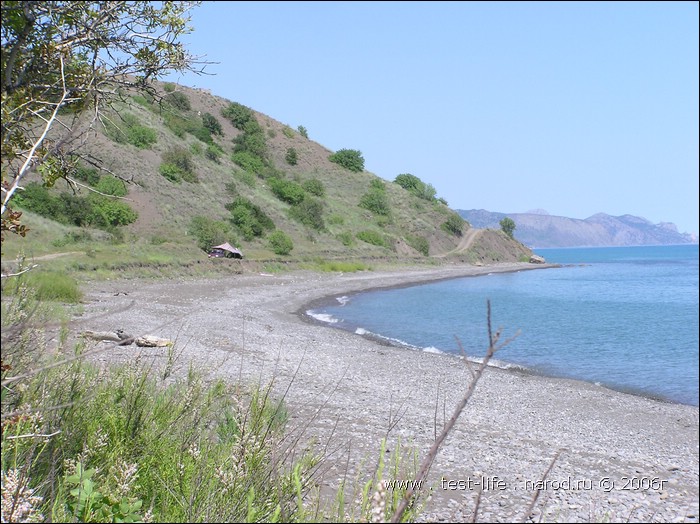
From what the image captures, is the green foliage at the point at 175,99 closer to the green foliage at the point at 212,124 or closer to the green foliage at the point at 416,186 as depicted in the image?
the green foliage at the point at 212,124

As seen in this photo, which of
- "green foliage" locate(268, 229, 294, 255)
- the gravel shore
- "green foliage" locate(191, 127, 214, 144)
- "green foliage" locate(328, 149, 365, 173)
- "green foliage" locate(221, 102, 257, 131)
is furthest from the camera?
"green foliage" locate(328, 149, 365, 173)

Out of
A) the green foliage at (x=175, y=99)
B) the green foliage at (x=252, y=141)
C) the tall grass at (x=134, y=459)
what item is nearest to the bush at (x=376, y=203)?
the green foliage at (x=252, y=141)

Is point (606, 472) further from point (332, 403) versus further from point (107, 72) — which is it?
point (107, 72)

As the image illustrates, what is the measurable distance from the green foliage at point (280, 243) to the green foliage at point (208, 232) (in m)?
3.83

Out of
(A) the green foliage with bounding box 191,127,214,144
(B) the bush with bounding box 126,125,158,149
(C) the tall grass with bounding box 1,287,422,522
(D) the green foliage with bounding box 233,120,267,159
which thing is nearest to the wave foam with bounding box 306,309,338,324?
(C) the tall grass with bounding box 1,287,422,522

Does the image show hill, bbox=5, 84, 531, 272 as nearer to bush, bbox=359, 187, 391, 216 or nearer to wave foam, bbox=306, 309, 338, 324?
bush, bbox=359, 187, 391, 216

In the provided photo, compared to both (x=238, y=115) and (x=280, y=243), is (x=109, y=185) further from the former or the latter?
(x=238, y=115)

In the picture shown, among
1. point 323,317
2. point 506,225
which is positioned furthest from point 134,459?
point 506,225

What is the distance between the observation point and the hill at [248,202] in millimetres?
36688

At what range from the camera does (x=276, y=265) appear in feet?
139

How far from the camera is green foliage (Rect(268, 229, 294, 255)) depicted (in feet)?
150

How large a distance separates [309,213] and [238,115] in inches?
964

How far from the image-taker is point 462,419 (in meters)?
10.3

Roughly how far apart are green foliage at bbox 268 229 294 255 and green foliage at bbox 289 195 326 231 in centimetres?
780
